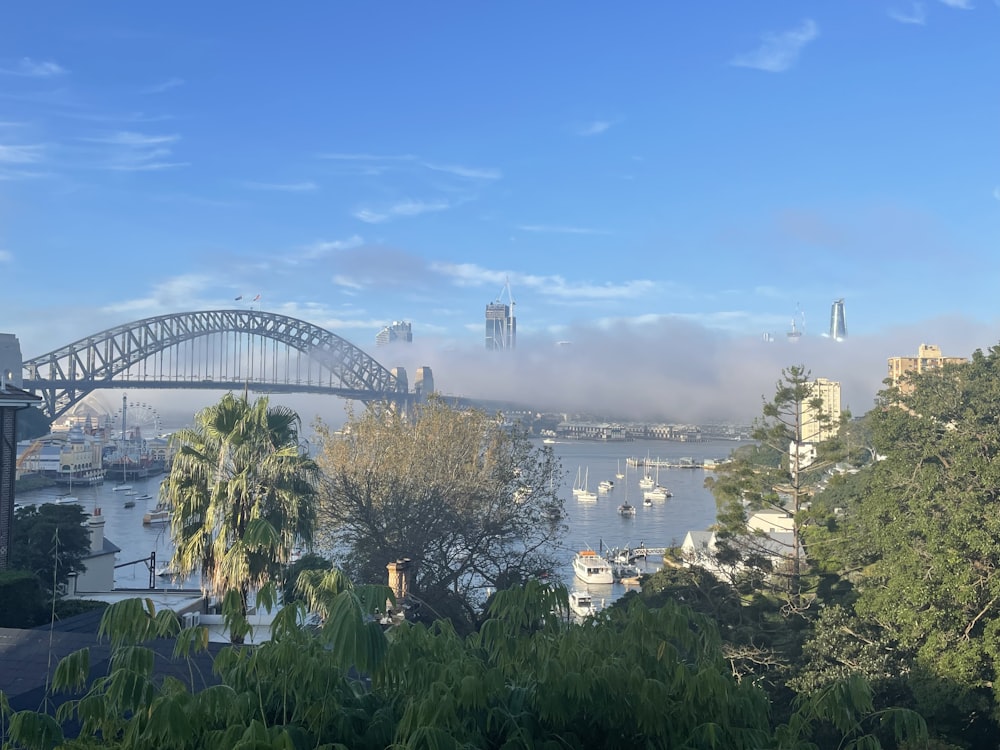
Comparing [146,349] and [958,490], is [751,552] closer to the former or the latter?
[958,490]

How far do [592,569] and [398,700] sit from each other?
3762 centimetres

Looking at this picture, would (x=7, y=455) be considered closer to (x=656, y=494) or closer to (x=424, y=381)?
(x=656, y=494)

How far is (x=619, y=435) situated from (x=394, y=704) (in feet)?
553

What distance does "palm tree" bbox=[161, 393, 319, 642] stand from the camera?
1091 cm

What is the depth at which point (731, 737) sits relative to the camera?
4113 millimetres

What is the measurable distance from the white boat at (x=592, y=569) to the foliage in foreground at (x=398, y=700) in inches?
1449

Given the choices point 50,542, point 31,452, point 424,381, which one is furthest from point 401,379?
point 50,542

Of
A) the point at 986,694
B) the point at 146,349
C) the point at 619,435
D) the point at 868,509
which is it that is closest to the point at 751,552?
the point at 868,509

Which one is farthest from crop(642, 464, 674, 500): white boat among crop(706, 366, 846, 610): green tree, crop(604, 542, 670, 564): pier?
crop(706, 366, 846, 610): green tree

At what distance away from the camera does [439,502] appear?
16.3 m

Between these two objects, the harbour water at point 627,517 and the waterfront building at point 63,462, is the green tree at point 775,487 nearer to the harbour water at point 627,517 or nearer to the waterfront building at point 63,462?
the harbour water at point 627,517

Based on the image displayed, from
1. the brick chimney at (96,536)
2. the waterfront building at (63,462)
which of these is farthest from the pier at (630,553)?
the waterfront building at (63,462)

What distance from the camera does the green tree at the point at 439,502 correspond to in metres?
15.7

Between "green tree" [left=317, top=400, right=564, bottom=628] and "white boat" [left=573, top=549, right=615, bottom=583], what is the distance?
23.7 metres
